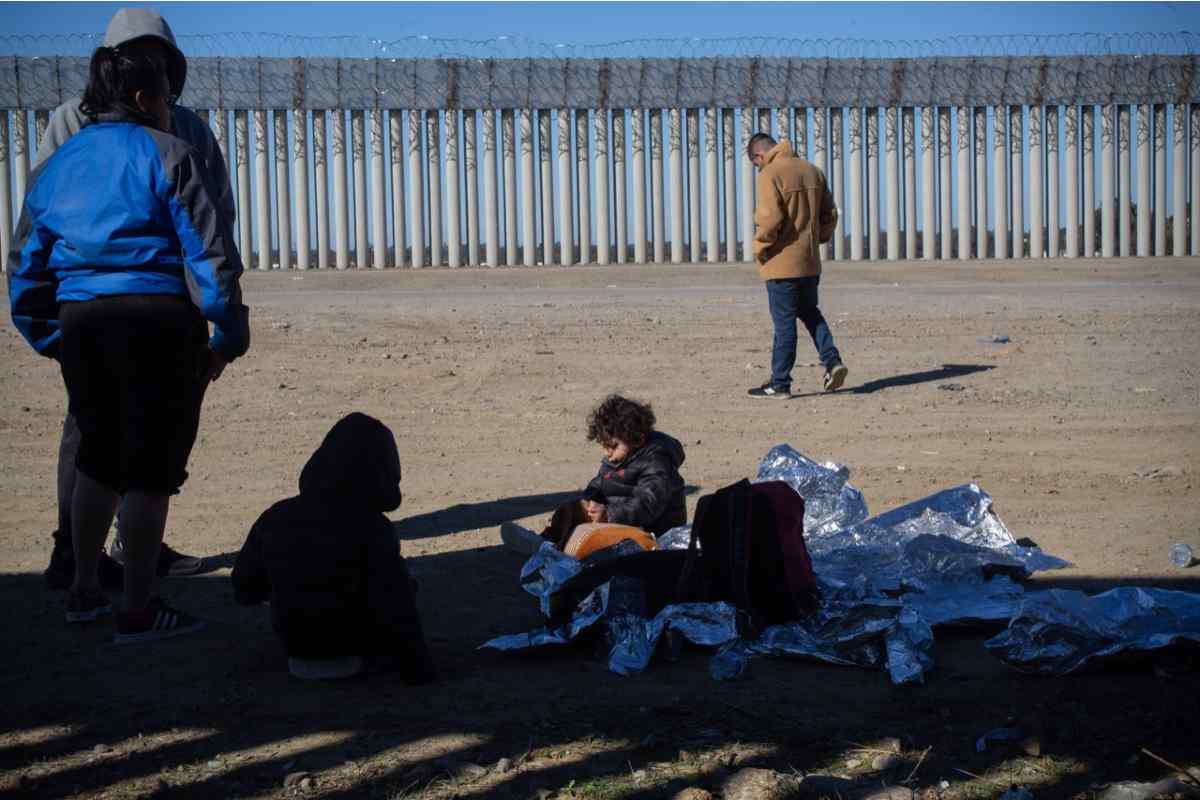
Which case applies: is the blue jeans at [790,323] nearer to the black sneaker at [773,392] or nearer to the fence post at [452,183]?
the black sneaker at [773,392]

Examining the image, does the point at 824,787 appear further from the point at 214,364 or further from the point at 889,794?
the point at 214,364

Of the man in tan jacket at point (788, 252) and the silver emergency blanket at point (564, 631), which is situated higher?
the man in tan jacket at point (788, 252)

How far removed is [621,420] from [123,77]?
236cm

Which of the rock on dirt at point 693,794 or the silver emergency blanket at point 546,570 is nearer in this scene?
the rock on dirt at point 693,794

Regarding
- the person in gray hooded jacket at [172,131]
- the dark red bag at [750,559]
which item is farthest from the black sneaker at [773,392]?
the dark red bag at [750,559]

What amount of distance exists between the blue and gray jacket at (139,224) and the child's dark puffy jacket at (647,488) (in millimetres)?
1943

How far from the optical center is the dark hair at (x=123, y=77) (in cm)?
404

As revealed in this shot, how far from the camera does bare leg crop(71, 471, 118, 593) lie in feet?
13.5

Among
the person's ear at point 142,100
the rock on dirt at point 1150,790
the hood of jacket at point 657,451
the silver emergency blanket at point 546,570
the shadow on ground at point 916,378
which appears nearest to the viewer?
the rock on dirt at point 1150,790

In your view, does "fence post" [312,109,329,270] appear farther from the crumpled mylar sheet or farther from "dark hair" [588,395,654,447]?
the crumpled mylar sheet

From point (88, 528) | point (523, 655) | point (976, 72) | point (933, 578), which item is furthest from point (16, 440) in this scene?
point (976, 72)

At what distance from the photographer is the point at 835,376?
30.0 ft

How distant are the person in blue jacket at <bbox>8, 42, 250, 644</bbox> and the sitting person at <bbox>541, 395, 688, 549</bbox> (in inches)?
67.4

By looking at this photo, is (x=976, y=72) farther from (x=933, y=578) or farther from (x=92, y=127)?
(x=92, y=127)
